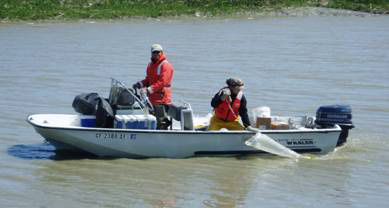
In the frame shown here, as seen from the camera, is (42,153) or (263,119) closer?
(42,153)

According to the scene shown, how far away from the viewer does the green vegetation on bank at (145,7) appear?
4134 cm

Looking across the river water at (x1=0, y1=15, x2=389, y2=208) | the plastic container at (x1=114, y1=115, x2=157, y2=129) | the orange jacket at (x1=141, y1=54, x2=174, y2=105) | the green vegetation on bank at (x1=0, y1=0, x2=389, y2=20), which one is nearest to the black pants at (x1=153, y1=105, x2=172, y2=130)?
the orange jacket at (x1=141, y1=54, x2=174, y2=105)

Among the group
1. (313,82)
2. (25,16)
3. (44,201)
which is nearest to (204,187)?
(44,201)

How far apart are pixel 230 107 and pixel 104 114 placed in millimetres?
1866

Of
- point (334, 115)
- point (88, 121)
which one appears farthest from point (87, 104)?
point (334, 115)

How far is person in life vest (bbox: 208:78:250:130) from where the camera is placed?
42.5ft

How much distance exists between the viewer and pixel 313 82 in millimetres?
21594

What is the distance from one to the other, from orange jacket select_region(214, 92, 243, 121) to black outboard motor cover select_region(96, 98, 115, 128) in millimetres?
1584

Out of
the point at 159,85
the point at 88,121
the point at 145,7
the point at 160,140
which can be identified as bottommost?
the point at 145,7

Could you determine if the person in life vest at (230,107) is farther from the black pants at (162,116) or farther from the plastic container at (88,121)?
the plastic container at (88,121)

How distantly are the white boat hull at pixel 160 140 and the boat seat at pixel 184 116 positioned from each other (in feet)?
0.90

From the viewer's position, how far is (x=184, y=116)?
13055 millimetres

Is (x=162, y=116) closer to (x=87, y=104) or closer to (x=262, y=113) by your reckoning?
(x=87, y=104)

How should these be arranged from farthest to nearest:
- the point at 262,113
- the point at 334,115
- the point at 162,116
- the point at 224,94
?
the point at 262,113
the point at 334,115
the point at 162,116
the point at 224,94
